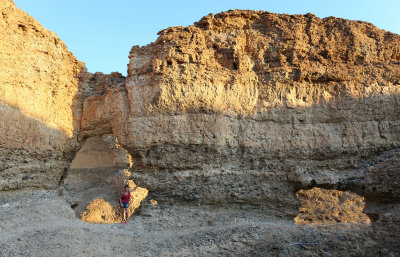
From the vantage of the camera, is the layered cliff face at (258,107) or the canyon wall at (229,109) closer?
the canyon wall at (229,109)

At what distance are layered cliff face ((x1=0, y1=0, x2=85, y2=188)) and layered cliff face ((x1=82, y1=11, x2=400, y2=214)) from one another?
3.55ft

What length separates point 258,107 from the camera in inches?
342

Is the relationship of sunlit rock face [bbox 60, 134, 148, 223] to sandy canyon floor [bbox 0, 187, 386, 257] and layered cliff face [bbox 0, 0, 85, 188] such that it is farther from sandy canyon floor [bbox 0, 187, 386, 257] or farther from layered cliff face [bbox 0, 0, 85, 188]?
sandy canyon floor [bbox 0, 187, 386, 257]

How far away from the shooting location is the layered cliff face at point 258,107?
26.3ft

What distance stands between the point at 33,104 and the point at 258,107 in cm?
691

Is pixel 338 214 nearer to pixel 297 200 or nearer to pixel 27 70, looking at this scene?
pixel 297 200

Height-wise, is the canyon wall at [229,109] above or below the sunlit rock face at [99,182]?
above

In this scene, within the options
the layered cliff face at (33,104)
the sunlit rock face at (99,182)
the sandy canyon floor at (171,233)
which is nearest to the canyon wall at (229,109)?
the layered cliff face at (33,104)

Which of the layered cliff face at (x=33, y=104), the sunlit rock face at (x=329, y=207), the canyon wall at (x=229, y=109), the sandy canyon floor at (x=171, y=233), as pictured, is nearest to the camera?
the sandy canyon floor at (x=171, y=233)

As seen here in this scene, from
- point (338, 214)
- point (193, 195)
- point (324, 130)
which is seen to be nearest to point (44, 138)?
point (193, 195)

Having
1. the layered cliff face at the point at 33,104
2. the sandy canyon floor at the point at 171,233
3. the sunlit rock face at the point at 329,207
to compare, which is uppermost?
the layered cliff face at the point at 33,104

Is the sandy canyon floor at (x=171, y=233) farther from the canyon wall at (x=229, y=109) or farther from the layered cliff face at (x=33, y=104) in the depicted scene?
the layered cliff face at (x=33, y=104)

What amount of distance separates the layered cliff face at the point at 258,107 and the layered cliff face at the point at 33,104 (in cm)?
108

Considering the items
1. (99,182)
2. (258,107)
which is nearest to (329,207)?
(258,107)
